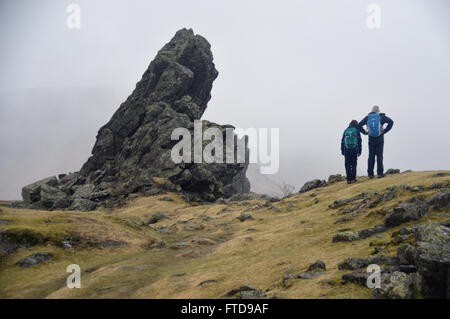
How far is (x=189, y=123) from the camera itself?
243 feet

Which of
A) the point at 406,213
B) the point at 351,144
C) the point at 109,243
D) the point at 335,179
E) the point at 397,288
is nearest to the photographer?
the point at 397,288

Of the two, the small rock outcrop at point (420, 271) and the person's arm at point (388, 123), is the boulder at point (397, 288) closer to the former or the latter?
the small rock outcrop at point (420, 271)

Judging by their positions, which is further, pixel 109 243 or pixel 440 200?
pixel 109 243

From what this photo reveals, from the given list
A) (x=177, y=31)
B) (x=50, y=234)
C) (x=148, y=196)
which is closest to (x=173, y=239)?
(x=50, y=234)

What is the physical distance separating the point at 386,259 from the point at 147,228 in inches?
960

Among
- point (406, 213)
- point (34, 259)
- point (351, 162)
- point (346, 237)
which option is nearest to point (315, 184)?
point (351, 162)

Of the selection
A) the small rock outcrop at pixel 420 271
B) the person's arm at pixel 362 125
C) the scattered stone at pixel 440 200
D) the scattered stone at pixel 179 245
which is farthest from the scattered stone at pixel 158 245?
the person's arm at pixel 362 125

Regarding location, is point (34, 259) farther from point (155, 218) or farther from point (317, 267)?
point (155, 218)

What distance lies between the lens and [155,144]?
70.9 meters

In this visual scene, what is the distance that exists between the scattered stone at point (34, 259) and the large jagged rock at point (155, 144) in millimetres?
37358

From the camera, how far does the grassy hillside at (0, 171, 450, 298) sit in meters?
14.4

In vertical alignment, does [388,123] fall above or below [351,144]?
above

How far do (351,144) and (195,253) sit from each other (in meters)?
20.0
